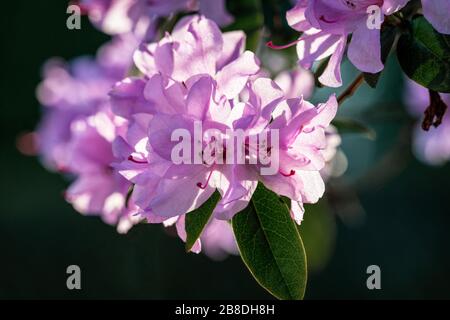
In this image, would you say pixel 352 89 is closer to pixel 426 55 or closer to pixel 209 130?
pixel 426 55

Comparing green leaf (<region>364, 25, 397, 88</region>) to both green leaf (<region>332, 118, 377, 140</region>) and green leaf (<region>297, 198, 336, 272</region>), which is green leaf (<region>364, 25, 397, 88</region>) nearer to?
green leaf (<region>332, 118, 377, 140</region>)

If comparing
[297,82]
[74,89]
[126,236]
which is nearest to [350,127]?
[297,82]

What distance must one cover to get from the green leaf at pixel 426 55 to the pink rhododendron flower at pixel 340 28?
65mm

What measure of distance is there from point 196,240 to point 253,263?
0.08m

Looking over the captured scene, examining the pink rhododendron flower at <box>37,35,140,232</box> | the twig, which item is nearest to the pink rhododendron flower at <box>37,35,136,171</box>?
the pink rhododendron flower at <box>37,35,140,232</box>

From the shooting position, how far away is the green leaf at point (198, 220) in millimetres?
936

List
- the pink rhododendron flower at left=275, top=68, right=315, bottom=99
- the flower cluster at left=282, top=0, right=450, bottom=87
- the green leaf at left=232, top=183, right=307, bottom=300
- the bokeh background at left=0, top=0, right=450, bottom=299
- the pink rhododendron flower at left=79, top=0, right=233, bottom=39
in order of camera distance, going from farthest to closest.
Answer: the bokeh background at left=0, top=0, right=450, bottom=299 → the pink rhododendron flower at left=275, top=68, right=315, bottom=99 → the pink rhododendron flower at left=79, top=0, right=233, bottom=39 → the green leaf at left=232, top=183, right=307, bottom=300 → the flower cluster at left=282, top=0, right=450, bottom=87

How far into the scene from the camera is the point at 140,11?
131 centimetres

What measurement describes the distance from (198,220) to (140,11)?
1.63 ft

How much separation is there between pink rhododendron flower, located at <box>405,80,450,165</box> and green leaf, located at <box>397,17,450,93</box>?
2.72ft

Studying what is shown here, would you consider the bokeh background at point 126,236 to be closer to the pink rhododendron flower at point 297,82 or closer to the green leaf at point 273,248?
the pink rhododendron flower at point 297,82

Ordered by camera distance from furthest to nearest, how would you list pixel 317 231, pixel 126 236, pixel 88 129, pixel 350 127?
1. pixel 126 236
2. pixel 317 231
3. pixel 350 127
4. pixel 88 129

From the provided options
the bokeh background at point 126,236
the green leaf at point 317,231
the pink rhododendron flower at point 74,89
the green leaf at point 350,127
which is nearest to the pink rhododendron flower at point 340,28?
the green leaf at point 350,127

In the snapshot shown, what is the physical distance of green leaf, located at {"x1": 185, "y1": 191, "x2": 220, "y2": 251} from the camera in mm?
936
